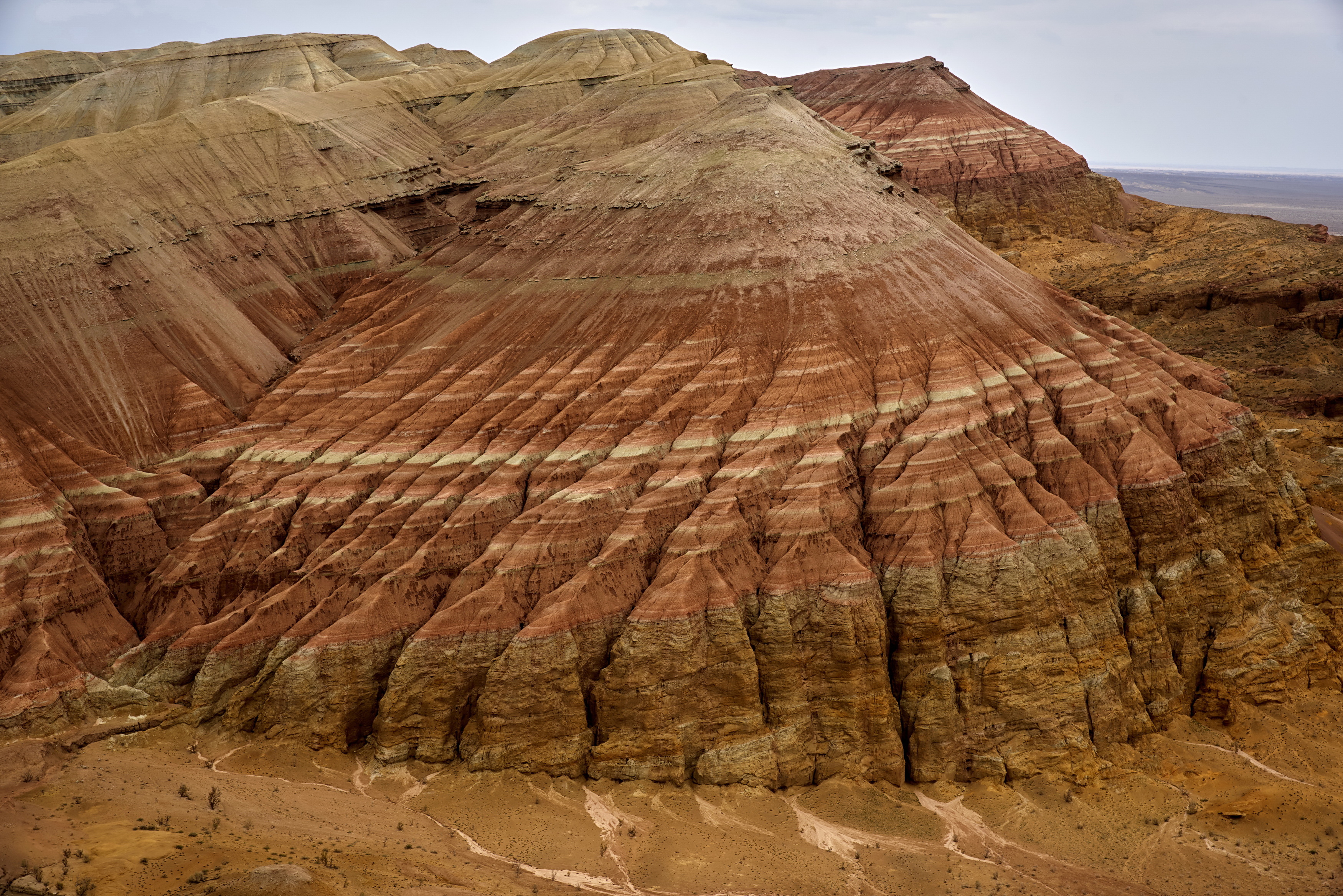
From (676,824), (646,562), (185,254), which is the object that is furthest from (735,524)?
(185,254)

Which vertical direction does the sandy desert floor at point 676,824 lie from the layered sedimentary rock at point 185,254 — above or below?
below

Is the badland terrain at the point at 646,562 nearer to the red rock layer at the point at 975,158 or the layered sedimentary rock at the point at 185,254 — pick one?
the layered sedimentary rock at the point at 185,254

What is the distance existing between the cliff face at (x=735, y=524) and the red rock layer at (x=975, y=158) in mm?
84808

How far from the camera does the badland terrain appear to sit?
144ft

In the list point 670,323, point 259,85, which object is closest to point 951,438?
point 670,323

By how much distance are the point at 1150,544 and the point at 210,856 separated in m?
41.4

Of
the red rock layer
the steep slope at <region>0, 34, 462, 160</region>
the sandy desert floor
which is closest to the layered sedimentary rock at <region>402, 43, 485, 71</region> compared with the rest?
the steep slope at <region>0, 34, 462, 160</region>

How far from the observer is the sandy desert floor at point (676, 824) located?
39.2 m

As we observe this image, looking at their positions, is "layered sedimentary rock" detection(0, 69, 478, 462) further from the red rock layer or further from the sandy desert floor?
the red rock layer

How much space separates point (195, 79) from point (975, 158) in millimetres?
96239

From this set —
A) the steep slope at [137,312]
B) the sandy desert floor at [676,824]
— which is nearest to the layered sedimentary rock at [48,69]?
the steep slope at [137,312]

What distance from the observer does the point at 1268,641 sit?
175 feet

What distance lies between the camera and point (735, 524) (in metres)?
49.5

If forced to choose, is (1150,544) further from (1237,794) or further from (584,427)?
(584,427)
